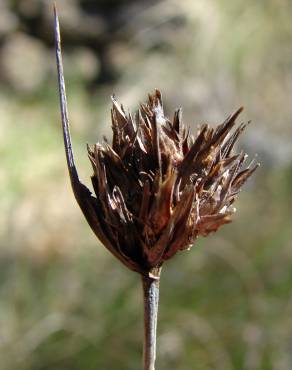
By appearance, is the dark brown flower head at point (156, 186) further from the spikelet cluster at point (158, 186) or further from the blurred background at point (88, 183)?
the blurred background at point (88, 183)

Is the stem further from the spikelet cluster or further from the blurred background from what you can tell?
the blurred background

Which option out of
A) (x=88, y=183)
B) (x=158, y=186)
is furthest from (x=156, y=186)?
(x=88, y=183)

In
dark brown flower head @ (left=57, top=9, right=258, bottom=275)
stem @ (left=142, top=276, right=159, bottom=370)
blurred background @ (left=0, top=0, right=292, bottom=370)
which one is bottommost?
stem @ (left=142, top=276, right=159, bottom=370)

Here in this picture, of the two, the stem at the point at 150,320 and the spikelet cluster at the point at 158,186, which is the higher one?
the spikelet cluster at the point at 158,186

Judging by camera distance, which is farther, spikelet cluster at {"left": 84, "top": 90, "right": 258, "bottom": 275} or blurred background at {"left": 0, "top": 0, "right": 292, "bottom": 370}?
blurred background at {"left": 0, "top": 0, "right": 292, "bottom": 370}

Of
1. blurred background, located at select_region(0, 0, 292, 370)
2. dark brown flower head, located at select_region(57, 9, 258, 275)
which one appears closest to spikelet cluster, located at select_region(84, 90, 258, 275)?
dark brown flower head, located at select_region(57, 9, 258, 275)

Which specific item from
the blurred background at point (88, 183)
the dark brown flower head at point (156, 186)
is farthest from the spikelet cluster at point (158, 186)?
the blurred background at point (88, 183)

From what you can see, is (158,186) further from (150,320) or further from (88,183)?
(88,183)
